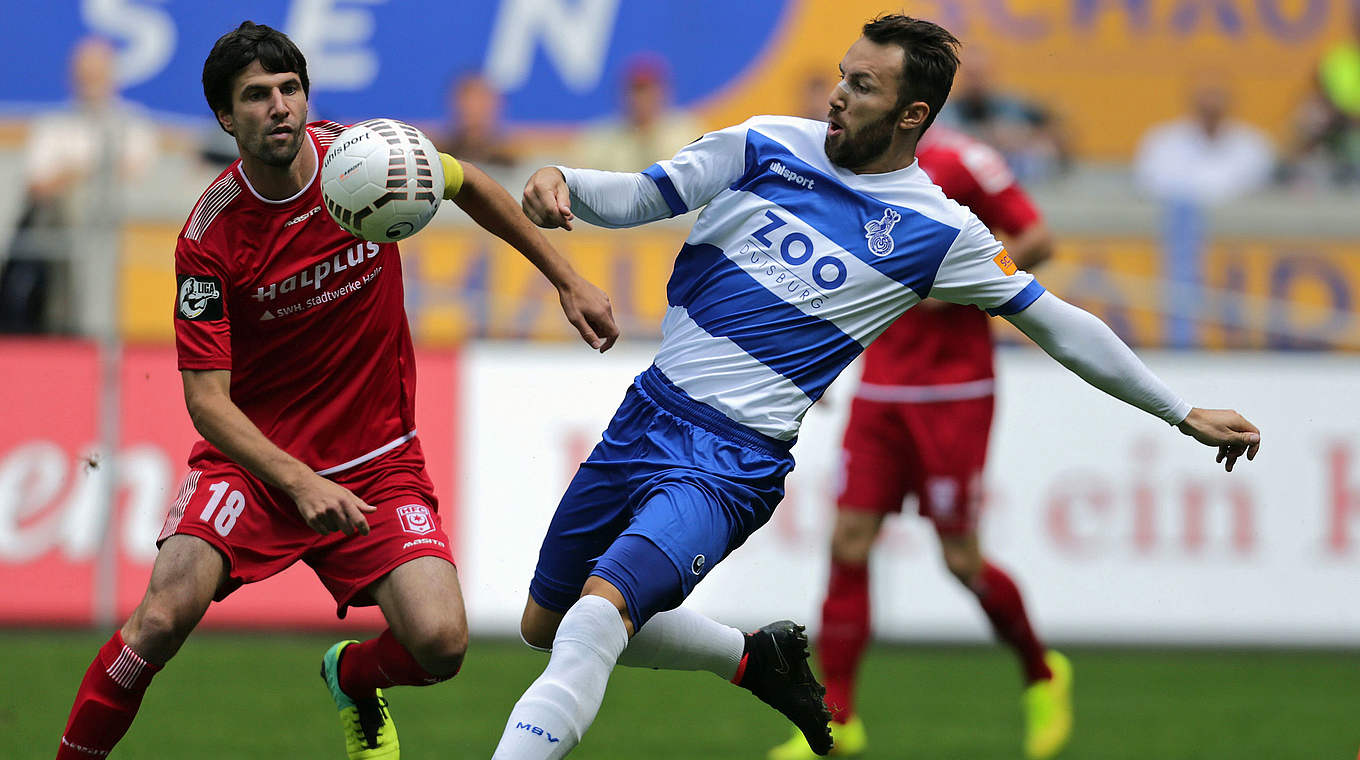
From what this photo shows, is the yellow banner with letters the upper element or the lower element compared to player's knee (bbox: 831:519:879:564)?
upper

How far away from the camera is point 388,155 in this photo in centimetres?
460

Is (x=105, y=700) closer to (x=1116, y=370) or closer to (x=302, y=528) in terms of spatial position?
(x=302, y=528)

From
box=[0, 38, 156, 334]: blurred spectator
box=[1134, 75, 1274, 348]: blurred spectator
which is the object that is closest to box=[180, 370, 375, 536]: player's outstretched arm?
box=[0, 38, 156, 334]: blurred spectator

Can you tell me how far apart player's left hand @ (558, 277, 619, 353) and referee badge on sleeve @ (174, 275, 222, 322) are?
3.15 ft

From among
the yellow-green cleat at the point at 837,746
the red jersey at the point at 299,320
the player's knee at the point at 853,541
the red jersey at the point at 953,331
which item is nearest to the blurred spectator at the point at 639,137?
the red jersey at the point at 953,331

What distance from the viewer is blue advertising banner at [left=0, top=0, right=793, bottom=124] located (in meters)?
13.9

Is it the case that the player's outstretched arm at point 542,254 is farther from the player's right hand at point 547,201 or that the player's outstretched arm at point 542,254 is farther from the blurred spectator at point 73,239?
the blurred spectator at point 73,239

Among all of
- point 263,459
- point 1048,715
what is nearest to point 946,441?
point 1048,715

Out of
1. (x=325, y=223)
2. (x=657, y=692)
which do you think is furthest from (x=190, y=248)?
(x=657, y=692)

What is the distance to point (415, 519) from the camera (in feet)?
17.4

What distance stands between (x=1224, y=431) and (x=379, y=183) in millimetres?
2359

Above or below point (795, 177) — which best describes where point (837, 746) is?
below

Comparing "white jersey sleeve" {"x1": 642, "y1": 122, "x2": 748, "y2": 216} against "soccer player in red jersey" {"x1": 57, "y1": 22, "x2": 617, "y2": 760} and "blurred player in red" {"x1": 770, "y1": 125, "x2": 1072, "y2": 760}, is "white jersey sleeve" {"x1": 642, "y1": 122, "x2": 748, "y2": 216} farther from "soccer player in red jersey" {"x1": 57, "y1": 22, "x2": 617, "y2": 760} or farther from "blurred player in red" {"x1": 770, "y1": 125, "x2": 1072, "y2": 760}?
"blurred player in red" {"x1": 770, "y1": 125, "x2": 1072, "y2": 760}

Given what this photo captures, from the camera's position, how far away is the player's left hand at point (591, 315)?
4.77 meters
